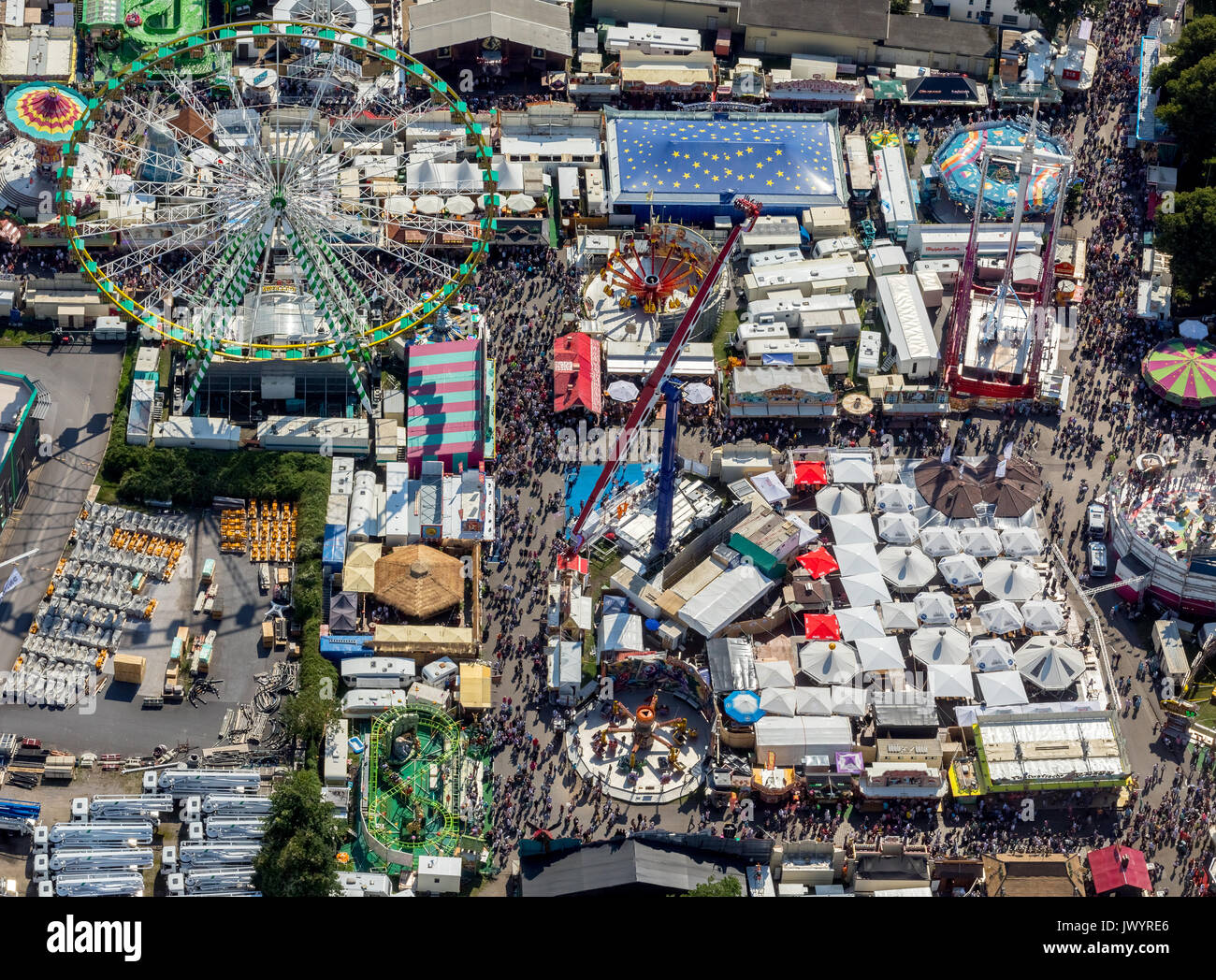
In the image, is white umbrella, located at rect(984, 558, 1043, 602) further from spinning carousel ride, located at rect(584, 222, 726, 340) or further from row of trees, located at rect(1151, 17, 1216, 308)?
spinning carousel ride, located at rect(584, 222, 726, 340)

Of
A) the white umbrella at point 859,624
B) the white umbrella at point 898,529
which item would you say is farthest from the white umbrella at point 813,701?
the white umbrella at point 898,529

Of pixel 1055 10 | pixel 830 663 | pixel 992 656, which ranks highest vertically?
pixel 1055 10

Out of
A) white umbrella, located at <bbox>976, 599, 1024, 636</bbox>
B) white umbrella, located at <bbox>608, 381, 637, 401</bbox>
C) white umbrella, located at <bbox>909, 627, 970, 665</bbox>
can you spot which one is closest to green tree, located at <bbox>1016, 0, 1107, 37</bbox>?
white umbrella, located at <bbox>608, 381, 637, 401</bbox>

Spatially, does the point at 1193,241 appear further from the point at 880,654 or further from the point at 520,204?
the point at 520,204

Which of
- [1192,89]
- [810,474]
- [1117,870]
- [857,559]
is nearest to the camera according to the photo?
[1117,870]

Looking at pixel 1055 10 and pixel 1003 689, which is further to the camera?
pixel 1055 10

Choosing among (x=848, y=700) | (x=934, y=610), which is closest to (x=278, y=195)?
(x=848, y=700)

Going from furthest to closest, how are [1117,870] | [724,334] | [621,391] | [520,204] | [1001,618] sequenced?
[520,204] → [724,334] → [621,391] → [1001,618] → [1117,870]
